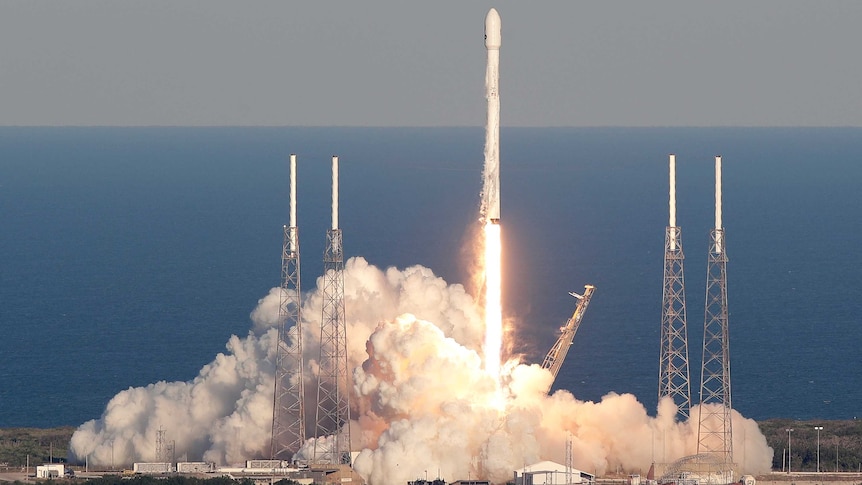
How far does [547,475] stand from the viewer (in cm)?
6341

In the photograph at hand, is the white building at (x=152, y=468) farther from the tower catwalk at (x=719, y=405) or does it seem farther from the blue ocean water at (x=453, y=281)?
the blue ocean water at (x=453, y=281)

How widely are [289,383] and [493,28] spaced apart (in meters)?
14.7

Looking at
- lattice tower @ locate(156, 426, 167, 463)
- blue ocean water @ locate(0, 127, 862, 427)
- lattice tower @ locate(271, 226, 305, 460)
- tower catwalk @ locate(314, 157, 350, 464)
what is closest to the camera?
tower catwalk @ locate(314, 157, 350, 464)

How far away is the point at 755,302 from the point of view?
401 feet

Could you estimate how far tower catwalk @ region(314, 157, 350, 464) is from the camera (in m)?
67.0

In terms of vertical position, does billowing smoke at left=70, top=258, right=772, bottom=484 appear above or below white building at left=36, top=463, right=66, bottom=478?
above

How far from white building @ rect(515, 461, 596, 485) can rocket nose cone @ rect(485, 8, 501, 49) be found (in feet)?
45.5

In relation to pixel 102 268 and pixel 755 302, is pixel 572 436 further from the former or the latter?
pixel 102 268

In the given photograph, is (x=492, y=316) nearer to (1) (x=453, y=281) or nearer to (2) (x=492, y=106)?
(2) (x=492, y=106)

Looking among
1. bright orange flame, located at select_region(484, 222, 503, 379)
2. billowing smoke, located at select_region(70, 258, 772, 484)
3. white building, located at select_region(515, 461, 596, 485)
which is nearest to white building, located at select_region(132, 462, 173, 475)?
billowing smoke, located at select_region(70, 258, 772, 484)

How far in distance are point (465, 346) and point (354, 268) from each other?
527 cm

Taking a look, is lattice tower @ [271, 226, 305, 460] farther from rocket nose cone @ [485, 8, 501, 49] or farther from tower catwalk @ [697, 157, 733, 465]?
tower catwalk @ [697, 157, 733, 465]

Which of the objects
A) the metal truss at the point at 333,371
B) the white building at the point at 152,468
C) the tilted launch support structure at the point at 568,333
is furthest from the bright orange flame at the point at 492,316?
the white building at the point at 152,468

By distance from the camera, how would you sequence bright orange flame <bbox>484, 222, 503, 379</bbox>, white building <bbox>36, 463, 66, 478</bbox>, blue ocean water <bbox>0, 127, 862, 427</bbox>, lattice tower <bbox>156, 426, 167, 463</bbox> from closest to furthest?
white building <bbox>36, 463, 66, 478</bbox>, bright orange flame <bbox>484, 222, 503, 379</bbox>, lattice tower <bbox>156, 426, 167, 463</bbox>, blue ocean water <bbox>0, 127, 862, 427</bbox>
